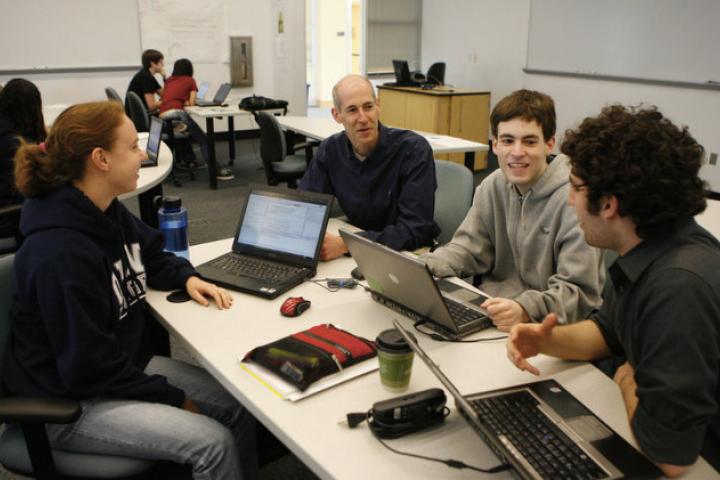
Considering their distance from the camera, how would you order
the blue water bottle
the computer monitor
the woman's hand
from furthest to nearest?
the computer monitor < the blue water bottle < the woman's hand

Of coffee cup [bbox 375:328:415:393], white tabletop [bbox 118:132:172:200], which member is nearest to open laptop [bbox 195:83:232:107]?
white tabletop [bbox 118:132:172:200]

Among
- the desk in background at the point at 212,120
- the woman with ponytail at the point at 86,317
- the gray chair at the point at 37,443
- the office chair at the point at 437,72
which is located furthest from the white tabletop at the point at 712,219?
the office chair at the point at 437,72

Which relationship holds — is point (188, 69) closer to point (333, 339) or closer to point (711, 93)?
point (711, 93)

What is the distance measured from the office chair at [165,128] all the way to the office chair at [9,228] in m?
2.71

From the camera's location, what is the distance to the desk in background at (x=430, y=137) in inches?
166

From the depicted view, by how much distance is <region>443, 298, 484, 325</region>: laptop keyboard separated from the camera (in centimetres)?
155

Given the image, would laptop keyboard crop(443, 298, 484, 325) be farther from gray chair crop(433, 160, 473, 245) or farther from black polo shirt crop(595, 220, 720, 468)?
gray chair crop(433, 160, 473, 245)

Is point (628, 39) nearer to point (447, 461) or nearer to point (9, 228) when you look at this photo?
point (9, 228)

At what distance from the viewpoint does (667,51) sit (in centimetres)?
569

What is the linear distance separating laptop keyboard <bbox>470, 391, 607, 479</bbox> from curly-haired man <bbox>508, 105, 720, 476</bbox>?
11 cm

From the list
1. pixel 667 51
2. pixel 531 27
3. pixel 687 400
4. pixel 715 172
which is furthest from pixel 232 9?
pixel 687 400

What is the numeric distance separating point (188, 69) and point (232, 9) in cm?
205

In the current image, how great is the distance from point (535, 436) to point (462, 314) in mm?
545

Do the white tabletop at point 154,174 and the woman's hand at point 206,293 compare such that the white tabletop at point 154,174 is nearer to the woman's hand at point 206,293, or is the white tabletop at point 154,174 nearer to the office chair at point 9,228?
the office chair at point 9,228
